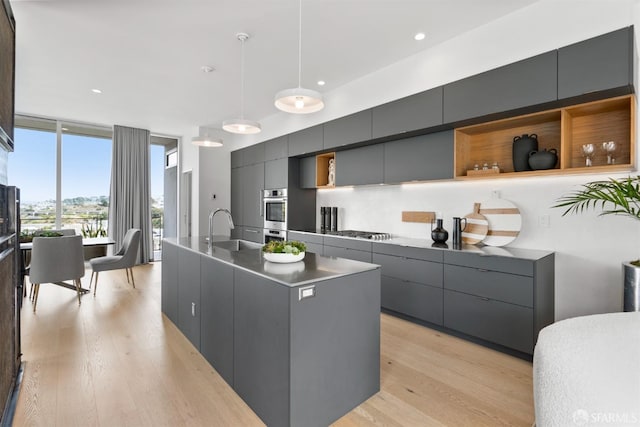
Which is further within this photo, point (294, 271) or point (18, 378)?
point (18, 378)

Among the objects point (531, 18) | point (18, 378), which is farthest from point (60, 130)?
point (531, 18)

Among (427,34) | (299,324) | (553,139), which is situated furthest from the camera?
(427,34)

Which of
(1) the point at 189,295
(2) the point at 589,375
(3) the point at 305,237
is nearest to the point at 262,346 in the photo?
(1) the point at 189,295

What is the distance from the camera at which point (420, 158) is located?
3541 millimetres

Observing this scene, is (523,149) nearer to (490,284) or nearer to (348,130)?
(490,284)

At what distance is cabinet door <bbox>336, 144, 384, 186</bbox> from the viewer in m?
4.00

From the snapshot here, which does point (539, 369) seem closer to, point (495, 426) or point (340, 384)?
point (340, 384)

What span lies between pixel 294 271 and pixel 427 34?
264 cm

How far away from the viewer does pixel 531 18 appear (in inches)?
103

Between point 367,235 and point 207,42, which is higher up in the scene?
point 207,42

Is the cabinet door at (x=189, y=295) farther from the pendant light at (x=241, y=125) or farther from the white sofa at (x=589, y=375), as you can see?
the white sofa at (x=589, y=375)

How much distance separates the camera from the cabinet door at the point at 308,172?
5.06 metres

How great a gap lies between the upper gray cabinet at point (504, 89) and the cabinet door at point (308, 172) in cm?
238

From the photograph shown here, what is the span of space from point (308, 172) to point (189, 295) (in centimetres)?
288
